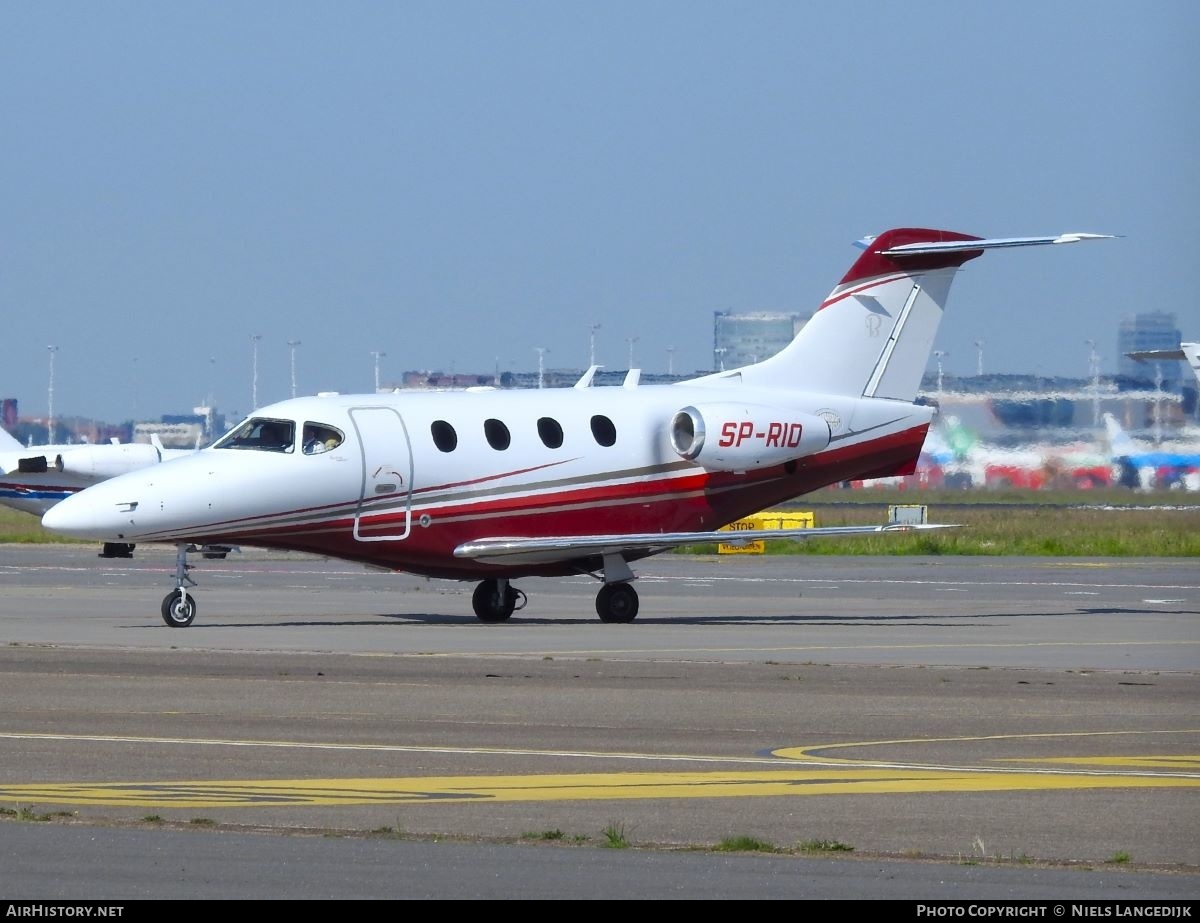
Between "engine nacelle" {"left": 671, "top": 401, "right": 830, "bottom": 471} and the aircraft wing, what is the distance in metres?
1.62

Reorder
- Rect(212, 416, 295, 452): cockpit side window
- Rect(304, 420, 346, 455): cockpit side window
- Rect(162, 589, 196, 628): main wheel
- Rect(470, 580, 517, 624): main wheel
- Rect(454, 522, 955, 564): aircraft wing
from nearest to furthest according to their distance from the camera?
1. Rect(162, 589, 196, 628): main wheel
2. Rect(212, 416, 295, 452): cockpit side window
3. Rect(304, 420, 346, 455): cockpit side window
4. Rect(454, 522, 955, 564): aircraft wing
5. Rect(470, 580, 517, 624): main wheel

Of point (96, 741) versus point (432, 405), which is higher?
point (432, 405)

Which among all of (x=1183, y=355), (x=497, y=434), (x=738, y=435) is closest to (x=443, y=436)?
(x=497, y=434)

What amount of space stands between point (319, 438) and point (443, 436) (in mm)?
2015

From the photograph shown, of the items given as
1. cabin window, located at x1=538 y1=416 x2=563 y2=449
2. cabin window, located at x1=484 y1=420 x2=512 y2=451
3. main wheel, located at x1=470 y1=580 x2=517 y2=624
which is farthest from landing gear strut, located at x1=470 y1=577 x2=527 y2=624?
cabin window, located at x1=538 y1=416 x2=563 y2=449

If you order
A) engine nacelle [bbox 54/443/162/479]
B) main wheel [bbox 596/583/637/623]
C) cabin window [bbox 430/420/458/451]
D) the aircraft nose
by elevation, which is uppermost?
cabin window [bbox 430/420/458/451]

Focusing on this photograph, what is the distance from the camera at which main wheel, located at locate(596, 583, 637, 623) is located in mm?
31953

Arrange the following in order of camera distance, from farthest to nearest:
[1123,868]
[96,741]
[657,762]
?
[96,741] < [657,762] < [1123,868]

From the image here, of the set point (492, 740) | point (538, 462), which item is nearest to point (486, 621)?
point (538, 462)

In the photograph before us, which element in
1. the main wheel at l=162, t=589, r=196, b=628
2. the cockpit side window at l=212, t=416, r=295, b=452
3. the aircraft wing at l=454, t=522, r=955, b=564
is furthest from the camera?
the aircraft wing at l=454, t=522, r=955, b=564

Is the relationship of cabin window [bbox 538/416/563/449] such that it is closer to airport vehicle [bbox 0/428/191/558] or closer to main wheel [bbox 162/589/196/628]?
main wheel [bbox 162/589/196/628]

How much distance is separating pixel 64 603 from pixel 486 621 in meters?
8.28

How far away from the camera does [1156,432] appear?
51500mm

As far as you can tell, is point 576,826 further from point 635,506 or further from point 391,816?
point 635,506
